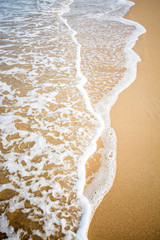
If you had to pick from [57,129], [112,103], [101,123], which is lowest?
[57,129]

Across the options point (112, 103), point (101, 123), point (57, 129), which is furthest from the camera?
point (112, 103)

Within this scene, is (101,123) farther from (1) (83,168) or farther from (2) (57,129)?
(1) (83,168)

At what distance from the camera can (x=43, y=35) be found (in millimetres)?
7777

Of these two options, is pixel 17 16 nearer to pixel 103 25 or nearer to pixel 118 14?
pixel 103 25

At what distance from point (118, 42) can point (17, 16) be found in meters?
7.79

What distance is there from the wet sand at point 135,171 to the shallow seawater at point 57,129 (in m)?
0.16

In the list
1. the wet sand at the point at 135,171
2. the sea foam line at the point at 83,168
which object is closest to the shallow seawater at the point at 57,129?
the sea foam line at the point at 83,168

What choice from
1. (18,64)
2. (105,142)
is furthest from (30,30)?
(105,142)

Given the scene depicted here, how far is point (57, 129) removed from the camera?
10.8ft

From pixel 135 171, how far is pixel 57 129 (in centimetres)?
169

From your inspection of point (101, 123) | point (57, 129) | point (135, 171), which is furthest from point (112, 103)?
point (135, 171)

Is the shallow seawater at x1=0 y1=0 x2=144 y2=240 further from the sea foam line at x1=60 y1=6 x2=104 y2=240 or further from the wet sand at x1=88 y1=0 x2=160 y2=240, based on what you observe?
the wet sand at x1=88 y1=0 x2=160 y2=240

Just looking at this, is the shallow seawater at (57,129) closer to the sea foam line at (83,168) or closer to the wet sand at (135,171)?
the sea foam line at (83,168)

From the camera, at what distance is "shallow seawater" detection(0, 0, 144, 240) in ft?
7.07
